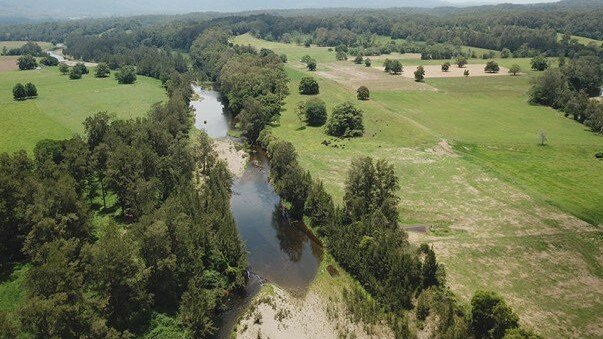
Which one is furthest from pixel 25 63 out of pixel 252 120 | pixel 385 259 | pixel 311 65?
pixel 385 259

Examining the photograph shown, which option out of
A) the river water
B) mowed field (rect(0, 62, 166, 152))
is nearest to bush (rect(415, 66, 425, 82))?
mowed field (rect(0, 62, 166, 152))

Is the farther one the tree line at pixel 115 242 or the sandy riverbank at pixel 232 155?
the sandy riverbank at pixel 232 155

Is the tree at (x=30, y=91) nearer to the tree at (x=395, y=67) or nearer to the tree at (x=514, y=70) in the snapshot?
the tree at (x=395, y=67)

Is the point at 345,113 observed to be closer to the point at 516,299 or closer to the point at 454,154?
the point at 454,154

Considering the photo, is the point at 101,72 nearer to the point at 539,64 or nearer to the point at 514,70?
the point at 514,70

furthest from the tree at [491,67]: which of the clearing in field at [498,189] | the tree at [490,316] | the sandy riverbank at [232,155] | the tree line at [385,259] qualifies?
the tree at [490,316]

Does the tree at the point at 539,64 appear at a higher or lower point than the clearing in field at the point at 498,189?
higher

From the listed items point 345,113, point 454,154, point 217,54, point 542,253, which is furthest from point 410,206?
point 217,54

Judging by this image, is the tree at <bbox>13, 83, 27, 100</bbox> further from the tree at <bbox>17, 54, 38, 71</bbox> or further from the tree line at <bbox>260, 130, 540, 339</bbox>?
the tree line at <bbox>260, 130, 540, 339</bbox>

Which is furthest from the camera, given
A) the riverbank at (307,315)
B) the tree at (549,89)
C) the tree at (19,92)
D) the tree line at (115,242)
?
the tree at (19,92)

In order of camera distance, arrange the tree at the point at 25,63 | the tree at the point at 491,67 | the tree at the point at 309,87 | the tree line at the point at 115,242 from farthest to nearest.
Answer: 1. the tree at the point at 25,63
2. the tree at the point at 491,67
3. the tree at the point at 309,87
4. the tree line at the point at 115,242
